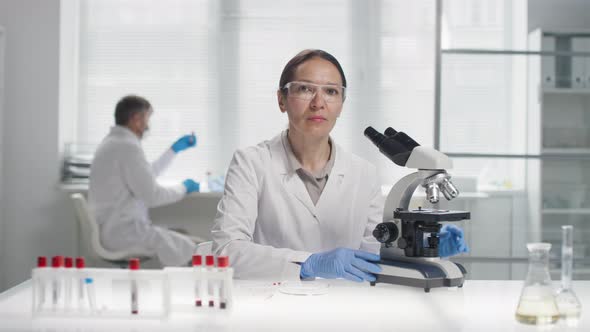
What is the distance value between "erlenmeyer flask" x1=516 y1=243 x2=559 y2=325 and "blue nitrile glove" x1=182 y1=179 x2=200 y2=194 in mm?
3184

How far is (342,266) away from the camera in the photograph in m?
1.60

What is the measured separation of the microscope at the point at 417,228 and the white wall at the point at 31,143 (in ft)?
11.0

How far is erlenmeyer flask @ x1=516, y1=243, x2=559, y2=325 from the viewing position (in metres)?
1.27

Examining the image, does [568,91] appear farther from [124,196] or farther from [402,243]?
[124,196]

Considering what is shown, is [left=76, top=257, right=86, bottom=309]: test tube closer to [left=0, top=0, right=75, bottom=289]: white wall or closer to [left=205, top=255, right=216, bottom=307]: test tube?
[left=205, top=255, right=216, bottom=307]: test tube

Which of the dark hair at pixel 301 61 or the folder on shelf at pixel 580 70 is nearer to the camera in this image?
the dark hair at pixel 301 61

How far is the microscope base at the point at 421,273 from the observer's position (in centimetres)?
→ 159

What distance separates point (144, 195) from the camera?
3893 mm

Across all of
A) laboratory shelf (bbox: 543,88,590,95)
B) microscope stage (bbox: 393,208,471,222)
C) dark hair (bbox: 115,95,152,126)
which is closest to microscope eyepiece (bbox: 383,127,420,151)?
microscope stage (bbox: 393,208,471,222)

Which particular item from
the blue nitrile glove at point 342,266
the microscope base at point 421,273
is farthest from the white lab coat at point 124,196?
the microscope base at point 421,273

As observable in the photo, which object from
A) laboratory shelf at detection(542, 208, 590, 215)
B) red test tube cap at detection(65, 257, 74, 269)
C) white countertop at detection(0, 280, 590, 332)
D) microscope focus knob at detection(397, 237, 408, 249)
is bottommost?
white countertop at detection(0, 280, 590, 332)

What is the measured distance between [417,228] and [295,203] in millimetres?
529

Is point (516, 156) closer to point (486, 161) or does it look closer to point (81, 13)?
point (486, 161)

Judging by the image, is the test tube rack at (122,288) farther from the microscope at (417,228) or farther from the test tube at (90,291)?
the microscope at (417,228)
